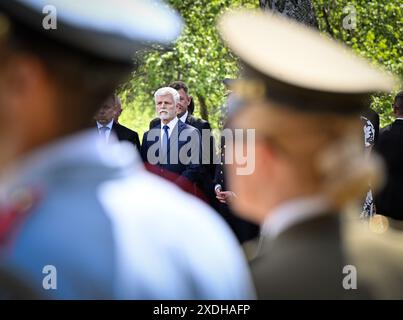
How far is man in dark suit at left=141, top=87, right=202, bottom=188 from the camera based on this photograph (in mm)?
7656

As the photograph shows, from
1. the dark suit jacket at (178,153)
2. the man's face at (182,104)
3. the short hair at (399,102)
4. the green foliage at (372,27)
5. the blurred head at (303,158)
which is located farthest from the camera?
the green foliage at (372,27)

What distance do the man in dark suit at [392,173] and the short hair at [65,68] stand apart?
5463 millimetres

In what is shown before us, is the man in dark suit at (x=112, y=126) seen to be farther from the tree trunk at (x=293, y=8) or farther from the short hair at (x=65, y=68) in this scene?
the short hair at (x=65, y=68)

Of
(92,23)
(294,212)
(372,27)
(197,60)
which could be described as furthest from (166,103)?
(372,27)

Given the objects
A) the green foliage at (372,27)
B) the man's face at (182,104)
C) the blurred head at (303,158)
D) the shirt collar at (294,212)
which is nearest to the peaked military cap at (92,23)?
the blurred head at (303,158)

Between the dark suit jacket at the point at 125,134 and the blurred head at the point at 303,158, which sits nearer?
the blurred head at the point at 303,158

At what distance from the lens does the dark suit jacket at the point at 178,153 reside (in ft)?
25.1

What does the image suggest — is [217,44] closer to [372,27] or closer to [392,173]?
[372,27]

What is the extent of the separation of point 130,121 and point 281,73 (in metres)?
21.5

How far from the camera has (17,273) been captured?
5.51ft

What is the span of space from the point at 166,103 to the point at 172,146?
354 millimetres

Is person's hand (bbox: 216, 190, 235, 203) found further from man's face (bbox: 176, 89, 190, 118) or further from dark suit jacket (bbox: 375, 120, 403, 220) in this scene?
dark suit jacket (bbox: 375, 120, 403, 220)

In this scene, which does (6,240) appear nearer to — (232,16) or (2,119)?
(2,119)

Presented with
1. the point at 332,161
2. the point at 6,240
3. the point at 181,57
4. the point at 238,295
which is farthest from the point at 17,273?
the point at 181,57
